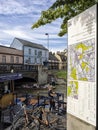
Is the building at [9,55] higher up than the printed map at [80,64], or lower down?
higher up

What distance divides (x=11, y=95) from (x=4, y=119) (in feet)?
15.3

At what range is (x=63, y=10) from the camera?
8.85 meters

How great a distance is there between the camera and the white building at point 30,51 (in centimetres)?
6031

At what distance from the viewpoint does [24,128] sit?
9633 mm

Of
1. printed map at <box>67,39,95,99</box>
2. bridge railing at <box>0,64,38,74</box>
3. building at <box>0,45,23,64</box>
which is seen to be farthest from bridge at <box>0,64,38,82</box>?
printed map at <box>67,39,95,99</box>

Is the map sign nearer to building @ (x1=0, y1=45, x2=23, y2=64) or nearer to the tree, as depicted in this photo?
the tree

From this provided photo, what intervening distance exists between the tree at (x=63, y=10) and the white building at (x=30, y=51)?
50299 millimetres

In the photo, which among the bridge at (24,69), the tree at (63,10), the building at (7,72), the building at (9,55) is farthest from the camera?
the building at (9,55)

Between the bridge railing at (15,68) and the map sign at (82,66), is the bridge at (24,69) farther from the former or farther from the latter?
the map sign at (82,66)

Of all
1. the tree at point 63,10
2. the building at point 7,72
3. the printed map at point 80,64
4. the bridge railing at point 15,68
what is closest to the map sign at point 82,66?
the printed map at point 80,64

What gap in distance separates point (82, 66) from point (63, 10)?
386cm

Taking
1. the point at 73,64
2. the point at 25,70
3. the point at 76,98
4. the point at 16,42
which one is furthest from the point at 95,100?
the point at 16,42

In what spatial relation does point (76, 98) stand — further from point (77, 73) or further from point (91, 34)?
point (91, 34)

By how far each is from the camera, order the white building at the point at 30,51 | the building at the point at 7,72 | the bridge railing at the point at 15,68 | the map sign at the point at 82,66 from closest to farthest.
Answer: the map sign at the point at 82,66 < the building at the point at 7,72 < the bridge railing at the point at 15,68 < the white building at the point at 30,51
